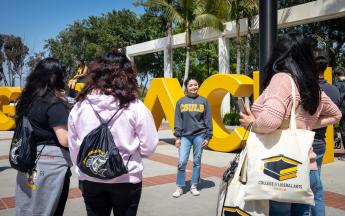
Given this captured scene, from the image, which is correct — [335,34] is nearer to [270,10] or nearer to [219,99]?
[219,99]

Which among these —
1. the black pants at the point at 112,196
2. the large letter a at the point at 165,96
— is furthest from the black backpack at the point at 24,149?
the large letter a at the point at 165,96

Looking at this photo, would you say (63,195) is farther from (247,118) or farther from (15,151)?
(247,118)

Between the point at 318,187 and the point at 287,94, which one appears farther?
the point at 318,187

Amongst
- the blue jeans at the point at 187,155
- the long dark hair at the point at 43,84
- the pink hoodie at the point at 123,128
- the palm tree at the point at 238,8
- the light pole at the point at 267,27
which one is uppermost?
the palm tree at the point at 238,8

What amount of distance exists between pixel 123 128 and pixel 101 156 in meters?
0.24

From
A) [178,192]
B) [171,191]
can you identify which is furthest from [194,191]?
[171,191]

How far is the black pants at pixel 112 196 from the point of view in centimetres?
263

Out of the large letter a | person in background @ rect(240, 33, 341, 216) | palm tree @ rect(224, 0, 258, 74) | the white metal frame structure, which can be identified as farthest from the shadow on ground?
palm tree @ rect(224, 0, 258, 74)

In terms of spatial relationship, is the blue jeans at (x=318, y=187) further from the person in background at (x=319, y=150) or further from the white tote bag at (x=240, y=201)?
the white tote bag at (x=240, y=201)

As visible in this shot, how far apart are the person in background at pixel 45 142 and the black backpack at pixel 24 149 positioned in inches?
1.7

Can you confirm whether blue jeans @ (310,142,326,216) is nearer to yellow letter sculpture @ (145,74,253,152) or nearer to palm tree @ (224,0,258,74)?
yellow letter sculpture @ (145,74,253,152)

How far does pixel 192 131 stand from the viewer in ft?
19.4

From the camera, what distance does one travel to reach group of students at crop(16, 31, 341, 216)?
2.45 m

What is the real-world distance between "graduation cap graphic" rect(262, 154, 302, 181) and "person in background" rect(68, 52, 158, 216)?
2.75ft
